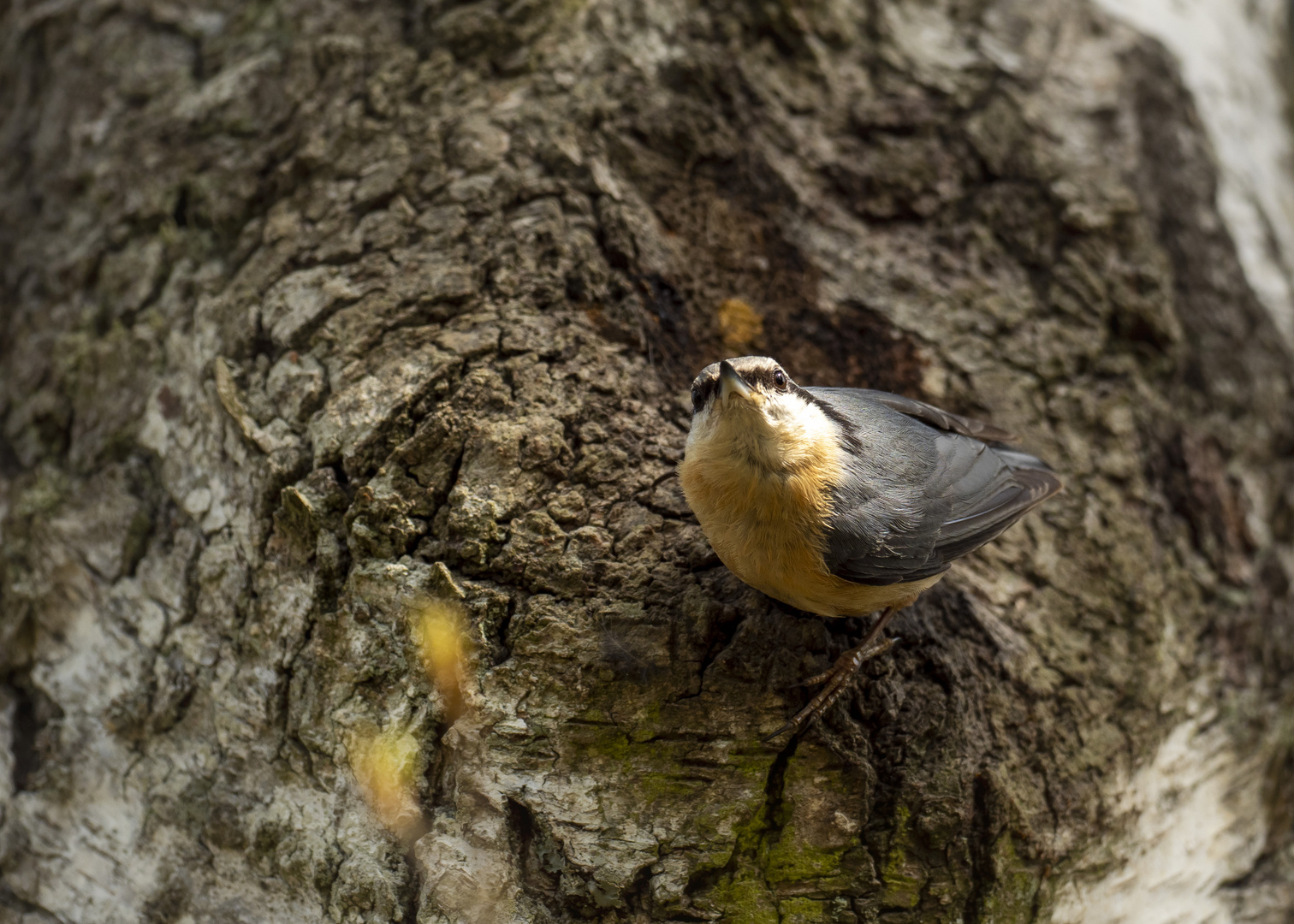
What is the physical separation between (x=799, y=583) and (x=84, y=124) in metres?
3.11

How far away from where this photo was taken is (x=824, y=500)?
2424mm

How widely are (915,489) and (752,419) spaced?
577 millimetres

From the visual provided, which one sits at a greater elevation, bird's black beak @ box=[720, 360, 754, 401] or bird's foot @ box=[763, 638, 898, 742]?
bird's black beak @ box=[720, 360, 754, 401]

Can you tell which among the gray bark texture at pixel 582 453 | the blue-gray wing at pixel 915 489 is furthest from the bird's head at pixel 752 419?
the gray bark texture at pixel 582 453

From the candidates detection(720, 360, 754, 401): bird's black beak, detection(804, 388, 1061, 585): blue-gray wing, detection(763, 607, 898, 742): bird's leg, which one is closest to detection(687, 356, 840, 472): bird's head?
detection(720, 360, 754, 401): bird's black beak

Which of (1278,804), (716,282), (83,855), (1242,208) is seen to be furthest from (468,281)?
(1242,208)

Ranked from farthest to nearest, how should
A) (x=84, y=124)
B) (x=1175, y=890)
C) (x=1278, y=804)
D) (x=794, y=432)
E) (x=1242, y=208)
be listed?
(x=1242, y=208) → (x=84, y=124) → (x=1278, y=804) → (x=1175, y=890) → (x=794, y=432)

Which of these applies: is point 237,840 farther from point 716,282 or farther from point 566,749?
point 716,282

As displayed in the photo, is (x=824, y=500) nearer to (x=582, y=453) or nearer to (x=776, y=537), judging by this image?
(x=776, y=537)

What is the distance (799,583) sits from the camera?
7.59 ft

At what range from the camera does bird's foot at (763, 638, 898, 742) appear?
224 centimetres

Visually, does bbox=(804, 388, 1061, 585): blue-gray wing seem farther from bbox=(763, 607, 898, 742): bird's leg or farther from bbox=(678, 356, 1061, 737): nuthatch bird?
bbox=(763, 607, 898, 742): bird's leg

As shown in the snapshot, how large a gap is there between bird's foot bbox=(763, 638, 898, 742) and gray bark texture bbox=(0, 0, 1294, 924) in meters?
0.04

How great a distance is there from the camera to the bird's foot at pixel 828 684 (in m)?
2.24
